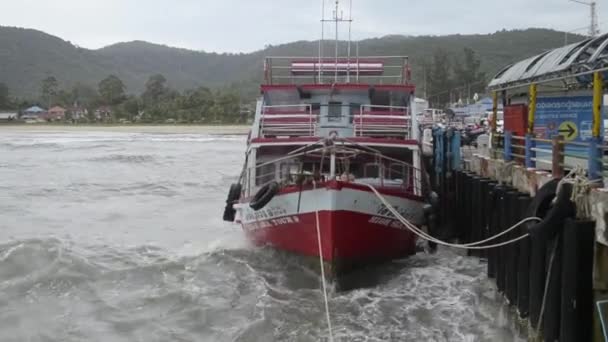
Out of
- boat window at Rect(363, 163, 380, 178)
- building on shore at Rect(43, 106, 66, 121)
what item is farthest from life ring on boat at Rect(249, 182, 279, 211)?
building on shore at Rect(43, 106, 66, 121)

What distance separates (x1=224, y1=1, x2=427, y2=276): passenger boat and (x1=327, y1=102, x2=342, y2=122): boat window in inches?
0.9

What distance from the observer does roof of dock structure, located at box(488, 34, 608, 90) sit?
9806mm

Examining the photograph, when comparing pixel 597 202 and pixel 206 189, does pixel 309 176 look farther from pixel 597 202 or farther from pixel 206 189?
pixel 206 189

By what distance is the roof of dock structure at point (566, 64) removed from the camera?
981 cm

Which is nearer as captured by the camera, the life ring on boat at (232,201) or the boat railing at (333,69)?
the life ring on boat at (232,201)

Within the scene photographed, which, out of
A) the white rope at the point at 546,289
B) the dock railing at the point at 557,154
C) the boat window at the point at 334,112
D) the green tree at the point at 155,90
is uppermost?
the green tree at the point at 155,90

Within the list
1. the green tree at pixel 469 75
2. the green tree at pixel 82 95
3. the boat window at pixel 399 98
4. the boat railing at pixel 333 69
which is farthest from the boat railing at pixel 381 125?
the green tree at pixel 82 95

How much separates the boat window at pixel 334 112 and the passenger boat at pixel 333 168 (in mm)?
23

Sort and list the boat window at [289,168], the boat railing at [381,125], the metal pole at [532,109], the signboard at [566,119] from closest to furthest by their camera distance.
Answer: the signboard at [566,119] → the metal pole at [532,109] → the boat window at [289,168] → the boat railing at [381,125]

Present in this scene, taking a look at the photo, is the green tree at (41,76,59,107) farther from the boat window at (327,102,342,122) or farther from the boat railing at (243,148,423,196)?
the boat railing at (243,148,423,196)

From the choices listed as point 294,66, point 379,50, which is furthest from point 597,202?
point 379,50

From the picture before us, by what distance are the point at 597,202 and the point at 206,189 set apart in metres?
22.2

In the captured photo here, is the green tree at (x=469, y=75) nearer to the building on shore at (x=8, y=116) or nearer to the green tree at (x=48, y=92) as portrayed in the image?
the building on shore at (x=8, y=116)

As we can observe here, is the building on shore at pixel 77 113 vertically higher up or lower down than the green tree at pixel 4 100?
lower down
